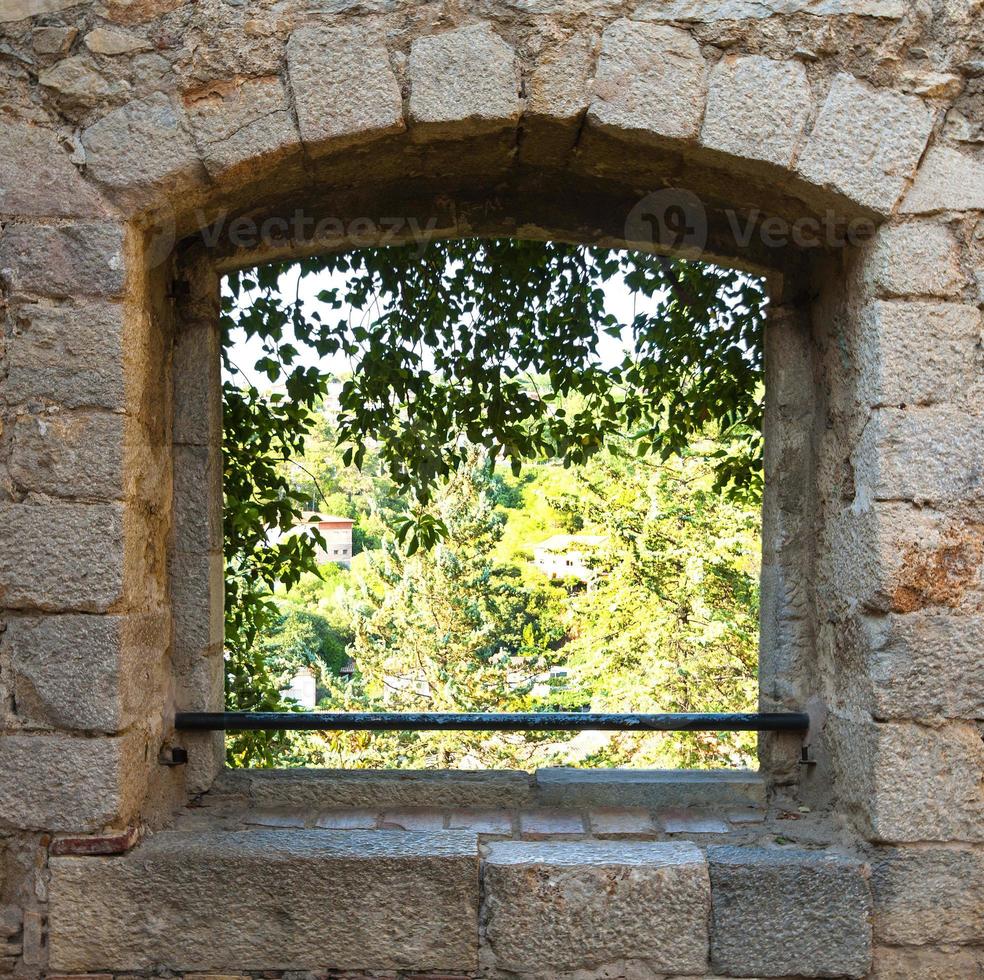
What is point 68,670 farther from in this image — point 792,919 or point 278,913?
point 792,919

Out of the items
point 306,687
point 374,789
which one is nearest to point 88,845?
point 374,789

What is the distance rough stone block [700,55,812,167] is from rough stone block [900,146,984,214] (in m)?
0.31

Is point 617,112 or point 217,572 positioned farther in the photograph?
point 217,572

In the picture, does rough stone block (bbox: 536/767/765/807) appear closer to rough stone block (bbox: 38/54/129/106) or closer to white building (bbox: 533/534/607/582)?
rough stone block (bbox: 38/54/129/106)

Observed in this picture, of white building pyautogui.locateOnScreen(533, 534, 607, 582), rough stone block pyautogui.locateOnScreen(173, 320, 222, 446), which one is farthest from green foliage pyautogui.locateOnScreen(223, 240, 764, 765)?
white building pyautogui.locateOnScreen(533, 534, 607, 582)

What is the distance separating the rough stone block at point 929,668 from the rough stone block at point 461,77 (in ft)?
5.01

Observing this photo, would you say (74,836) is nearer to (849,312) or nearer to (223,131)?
(223,131)

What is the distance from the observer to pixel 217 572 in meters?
2.65

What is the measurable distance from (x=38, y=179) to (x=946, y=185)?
212 centimetres

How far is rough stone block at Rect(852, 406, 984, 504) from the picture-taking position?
6.93 feet

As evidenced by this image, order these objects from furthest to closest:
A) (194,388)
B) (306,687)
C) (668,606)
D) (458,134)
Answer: (306,687)
(668,606)
(194,388)
(458,134)

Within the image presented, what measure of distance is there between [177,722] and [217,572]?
1.42ft

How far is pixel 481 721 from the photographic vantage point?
8.23ft

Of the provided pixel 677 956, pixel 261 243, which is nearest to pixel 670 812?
pixel 677 956
